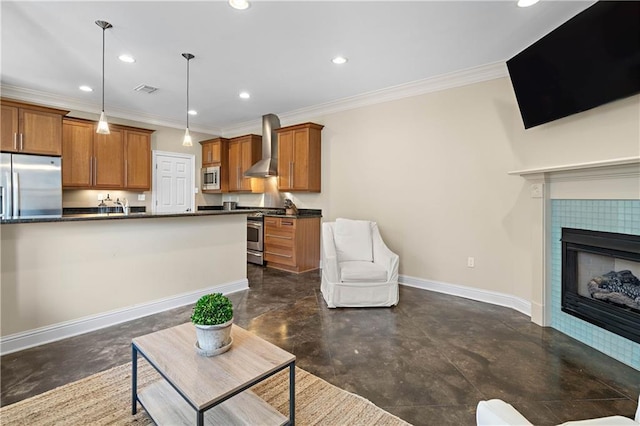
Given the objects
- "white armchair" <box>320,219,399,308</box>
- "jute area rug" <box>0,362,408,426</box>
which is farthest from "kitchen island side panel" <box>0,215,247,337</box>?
"white armchair" <box>320,219,399,308</box>

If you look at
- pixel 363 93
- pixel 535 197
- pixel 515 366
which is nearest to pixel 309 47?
pixel 363 93

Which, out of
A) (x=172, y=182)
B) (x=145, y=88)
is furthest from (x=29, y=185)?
(x=172, y=182)

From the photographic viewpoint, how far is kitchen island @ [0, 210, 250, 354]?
2.41 meters

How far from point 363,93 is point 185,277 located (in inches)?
137

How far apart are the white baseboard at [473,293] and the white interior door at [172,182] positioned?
479cm

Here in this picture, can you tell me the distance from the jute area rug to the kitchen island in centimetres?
95

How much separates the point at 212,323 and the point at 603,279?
3099 mm

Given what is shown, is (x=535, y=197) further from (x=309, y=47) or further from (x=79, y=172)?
(x=79, y=172)

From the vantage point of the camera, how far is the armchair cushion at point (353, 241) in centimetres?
388

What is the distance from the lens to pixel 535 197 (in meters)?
2.99

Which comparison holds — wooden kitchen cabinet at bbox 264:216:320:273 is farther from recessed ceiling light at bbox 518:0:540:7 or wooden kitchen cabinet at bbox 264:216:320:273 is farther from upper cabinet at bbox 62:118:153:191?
recessed ceiling light at bbox 518:0:540:7

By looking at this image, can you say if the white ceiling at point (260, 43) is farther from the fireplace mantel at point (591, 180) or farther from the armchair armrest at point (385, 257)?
the armchair armrest at point (385, 257)

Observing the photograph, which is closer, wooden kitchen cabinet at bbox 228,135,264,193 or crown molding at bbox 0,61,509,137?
crown molding at bbox 0,61,509,137

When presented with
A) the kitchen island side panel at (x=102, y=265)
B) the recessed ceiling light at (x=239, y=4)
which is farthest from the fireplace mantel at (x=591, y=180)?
the kitchen island side panel at (x=102, y=265)
